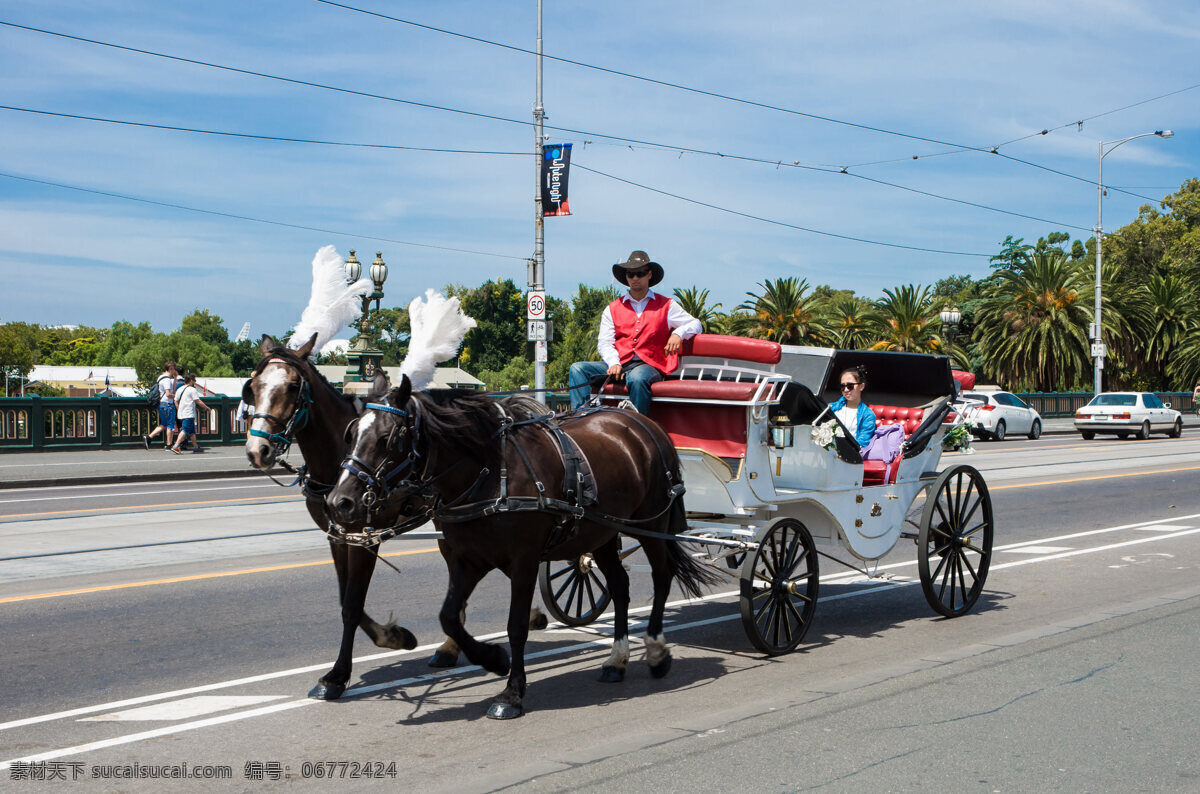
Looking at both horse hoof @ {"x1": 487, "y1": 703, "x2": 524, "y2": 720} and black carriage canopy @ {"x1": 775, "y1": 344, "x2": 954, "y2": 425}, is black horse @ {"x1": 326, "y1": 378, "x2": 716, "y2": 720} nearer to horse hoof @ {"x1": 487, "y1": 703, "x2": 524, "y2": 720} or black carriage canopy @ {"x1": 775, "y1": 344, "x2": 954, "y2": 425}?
horse hoof @ {"x1": 487, "y1": 703, "x2": 524, "y2": 720}

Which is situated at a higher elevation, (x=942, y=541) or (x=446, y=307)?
(x=446, y=307)

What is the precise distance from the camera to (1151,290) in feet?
199

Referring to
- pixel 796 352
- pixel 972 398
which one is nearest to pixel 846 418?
pixel 796 352

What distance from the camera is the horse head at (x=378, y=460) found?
5.51 metres

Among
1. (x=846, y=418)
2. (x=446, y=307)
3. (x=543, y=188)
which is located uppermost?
(x=543, y=188)

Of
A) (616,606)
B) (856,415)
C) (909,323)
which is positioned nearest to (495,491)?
(616,606)

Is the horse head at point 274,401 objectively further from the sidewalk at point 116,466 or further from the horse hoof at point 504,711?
the sidewalk at point 116,466

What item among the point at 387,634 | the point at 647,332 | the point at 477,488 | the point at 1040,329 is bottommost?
the point at 387,634

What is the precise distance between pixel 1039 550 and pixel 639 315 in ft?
22.2

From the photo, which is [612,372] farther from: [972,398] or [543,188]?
[972,398]

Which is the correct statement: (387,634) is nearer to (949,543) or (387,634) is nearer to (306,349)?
(306,349)

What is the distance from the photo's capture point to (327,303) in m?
6.82

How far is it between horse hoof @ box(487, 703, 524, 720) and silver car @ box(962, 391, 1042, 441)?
32608 mm

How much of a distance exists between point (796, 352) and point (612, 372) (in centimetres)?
282
